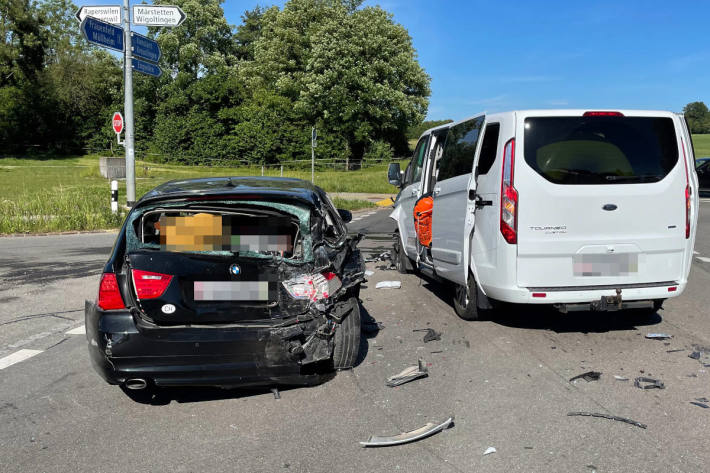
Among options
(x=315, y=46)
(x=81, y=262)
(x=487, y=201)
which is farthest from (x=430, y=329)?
(x=315, y=46)

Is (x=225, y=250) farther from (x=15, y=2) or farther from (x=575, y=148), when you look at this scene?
(x=15, y=2)

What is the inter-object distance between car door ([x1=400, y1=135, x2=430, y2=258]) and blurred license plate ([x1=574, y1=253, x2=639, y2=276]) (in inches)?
117

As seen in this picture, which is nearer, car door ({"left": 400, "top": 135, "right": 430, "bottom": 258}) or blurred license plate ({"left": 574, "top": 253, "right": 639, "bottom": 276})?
blurred license plate ({"left": 574, "top": 253, "right": 639, "bottom": 276})

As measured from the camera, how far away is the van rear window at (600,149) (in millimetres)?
5266

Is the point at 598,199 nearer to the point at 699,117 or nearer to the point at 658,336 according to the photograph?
the point at 658,336

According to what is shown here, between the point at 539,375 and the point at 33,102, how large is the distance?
208ft

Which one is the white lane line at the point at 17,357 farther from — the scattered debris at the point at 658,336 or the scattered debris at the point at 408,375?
the scattered debris at the point at 658,336

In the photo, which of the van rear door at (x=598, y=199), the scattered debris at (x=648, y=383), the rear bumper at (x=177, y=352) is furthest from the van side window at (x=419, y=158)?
the rear bumper at (x=177, y=352)

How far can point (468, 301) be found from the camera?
6074 millimetres

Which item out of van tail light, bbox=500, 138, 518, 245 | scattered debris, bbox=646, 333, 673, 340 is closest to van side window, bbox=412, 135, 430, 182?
van tail light, bbox=500, 138, 518, 245

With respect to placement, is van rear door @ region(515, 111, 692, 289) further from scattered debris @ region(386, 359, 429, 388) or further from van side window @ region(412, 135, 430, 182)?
van side window @ region(412, 135, 430, 182)

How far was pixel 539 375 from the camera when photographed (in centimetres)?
464

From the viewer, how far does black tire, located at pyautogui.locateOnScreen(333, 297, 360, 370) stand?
455 centimetres

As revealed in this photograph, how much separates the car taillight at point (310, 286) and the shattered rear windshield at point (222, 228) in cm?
15
